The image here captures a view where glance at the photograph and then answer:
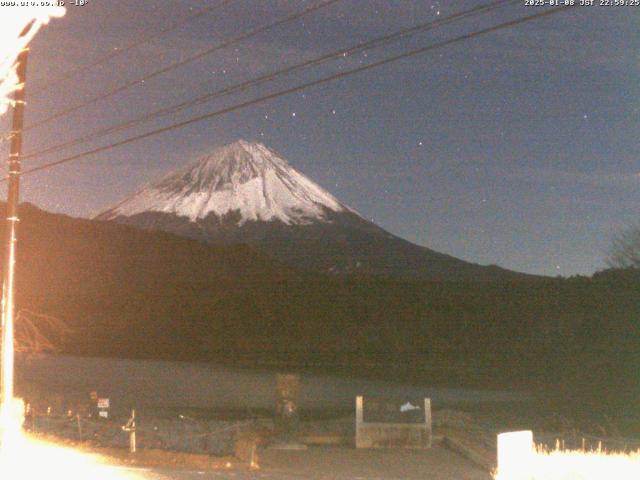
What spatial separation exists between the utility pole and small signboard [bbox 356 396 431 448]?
9.72m

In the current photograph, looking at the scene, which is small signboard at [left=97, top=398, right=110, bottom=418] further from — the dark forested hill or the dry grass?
the dark forested hill

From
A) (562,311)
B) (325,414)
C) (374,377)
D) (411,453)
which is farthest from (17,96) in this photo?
(562,311)

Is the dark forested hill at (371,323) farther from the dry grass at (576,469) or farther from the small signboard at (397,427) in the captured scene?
the dry grass at (576,469)

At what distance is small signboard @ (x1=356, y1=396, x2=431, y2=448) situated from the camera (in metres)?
23.9

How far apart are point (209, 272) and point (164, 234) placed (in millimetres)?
16828

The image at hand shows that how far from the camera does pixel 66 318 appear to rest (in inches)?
3393

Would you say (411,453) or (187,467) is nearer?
(187,467)

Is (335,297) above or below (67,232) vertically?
below

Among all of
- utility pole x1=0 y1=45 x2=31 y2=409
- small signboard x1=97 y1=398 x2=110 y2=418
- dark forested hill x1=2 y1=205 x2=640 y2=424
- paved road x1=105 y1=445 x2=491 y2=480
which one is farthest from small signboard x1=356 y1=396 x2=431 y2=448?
dark forested hill x1=2 y1=205 x2=640 y2=424

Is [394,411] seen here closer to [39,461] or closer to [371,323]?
[39,461]

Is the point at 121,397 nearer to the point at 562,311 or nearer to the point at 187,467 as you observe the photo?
the point at 187,467

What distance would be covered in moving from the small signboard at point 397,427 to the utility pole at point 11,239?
9722 millimetres

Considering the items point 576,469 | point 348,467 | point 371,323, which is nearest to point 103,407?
point 348,467

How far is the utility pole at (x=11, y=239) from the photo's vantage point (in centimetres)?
1678
